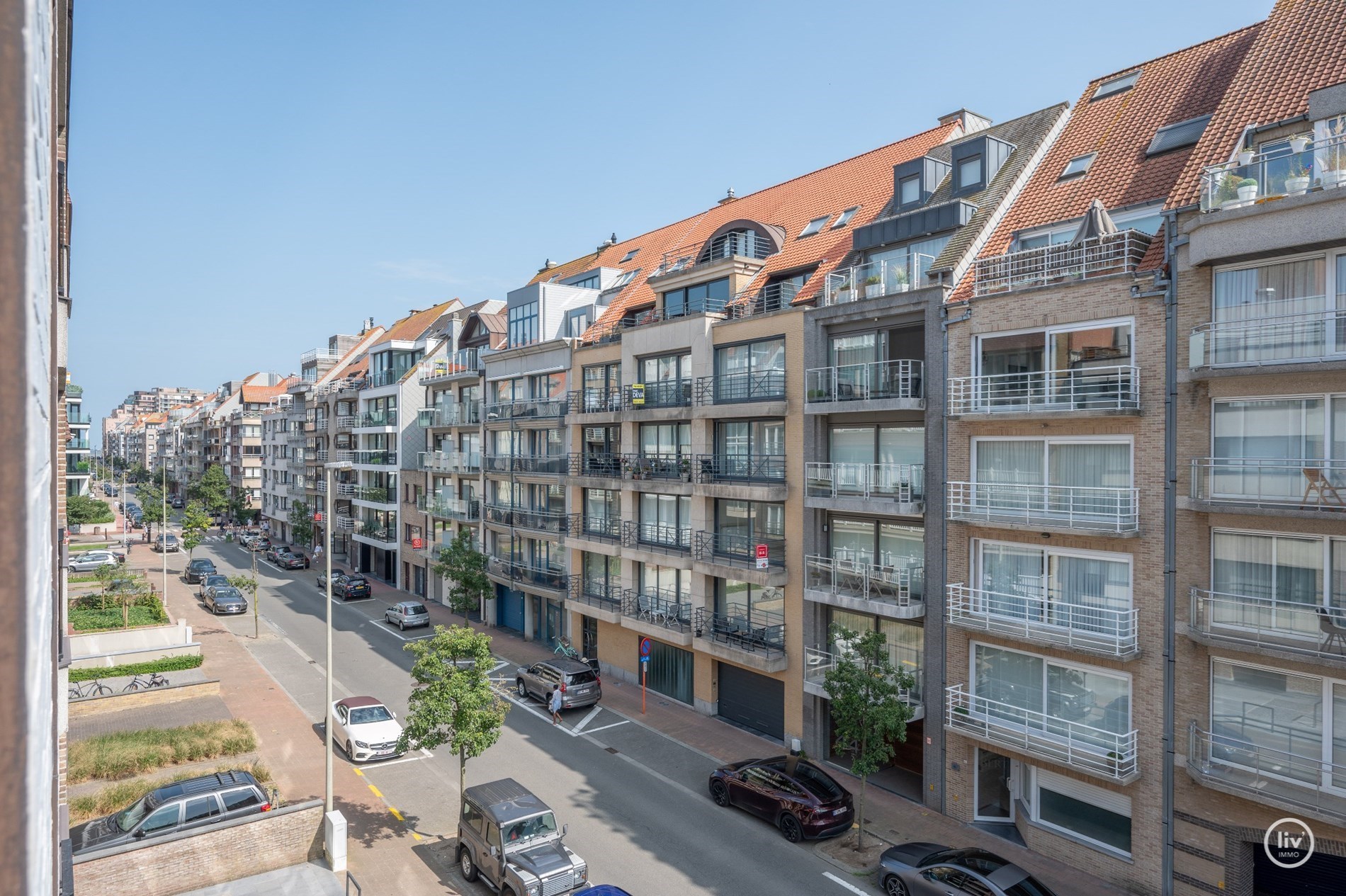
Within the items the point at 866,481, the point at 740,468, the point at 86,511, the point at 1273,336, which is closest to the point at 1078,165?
the point at 1273,336

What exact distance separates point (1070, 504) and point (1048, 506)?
659mm

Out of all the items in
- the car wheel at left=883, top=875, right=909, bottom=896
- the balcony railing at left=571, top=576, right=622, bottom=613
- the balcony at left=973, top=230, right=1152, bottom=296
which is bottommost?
the car wheel at left=883, top=875, right=909, bottom=896

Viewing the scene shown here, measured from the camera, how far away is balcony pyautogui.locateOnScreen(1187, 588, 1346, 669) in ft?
49.9

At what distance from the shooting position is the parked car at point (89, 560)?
53.4 metres

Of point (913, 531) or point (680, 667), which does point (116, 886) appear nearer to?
point (680, 667)

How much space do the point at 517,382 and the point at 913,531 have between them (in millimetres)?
24083

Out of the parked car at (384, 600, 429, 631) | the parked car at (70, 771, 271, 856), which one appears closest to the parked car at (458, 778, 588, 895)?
the parked car at (70, 771, 271, 856)

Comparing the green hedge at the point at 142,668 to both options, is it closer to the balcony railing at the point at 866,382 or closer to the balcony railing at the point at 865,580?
the balcony railing at the point at 865,580

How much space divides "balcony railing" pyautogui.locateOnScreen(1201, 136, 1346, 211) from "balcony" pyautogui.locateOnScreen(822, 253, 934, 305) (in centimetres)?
728

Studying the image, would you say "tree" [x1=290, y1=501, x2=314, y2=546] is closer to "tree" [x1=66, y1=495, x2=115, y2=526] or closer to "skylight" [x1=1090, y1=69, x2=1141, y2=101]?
"tree" [x1=66, y1=495, x2=115, y2=526]

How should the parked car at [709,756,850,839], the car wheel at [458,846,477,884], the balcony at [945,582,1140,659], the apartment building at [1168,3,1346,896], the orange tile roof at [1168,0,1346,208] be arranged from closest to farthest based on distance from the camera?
the apartment building at [1168,3,1346,896]
the orange tile roof at [1168,0,1346,208]
the balcony at [945,582,1140,659]
the car wheel at [458,846,477,884]
the parked car at [709,756,850,839]

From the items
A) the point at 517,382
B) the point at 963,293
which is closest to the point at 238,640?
the point at 517,382

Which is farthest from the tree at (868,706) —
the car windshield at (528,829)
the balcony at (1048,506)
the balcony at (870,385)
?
the car windshield at (528,829)

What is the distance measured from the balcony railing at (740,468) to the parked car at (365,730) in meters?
12.6
